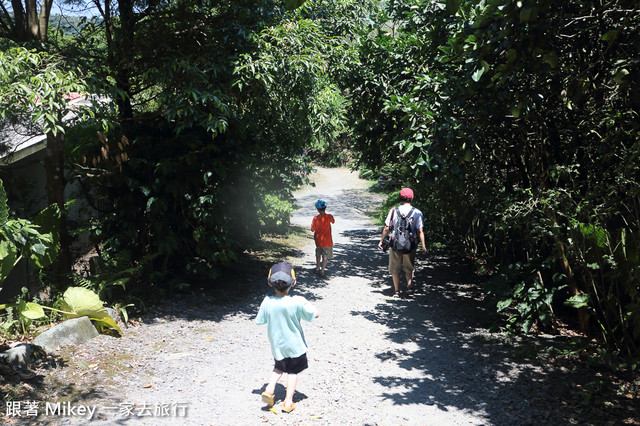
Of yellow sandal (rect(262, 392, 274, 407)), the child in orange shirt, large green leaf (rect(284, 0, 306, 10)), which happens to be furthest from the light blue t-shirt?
the child in orange shirt

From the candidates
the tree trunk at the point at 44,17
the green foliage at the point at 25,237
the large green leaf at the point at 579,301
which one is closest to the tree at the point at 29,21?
the tree trunk at the point at 44,17

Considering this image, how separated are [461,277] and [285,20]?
5.97 m

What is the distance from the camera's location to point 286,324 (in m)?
4.61

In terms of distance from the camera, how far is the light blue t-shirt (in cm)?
461

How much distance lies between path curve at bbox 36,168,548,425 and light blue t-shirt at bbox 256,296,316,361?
537 mm

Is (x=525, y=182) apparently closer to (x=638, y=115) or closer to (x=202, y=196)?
(x=638, y=115)

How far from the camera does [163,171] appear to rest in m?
7.33

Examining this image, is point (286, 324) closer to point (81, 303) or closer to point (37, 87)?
point (81, 303)

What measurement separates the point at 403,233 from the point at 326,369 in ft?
11.0

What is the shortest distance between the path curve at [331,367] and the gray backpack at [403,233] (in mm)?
943

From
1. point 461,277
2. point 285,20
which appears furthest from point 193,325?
point 461,277

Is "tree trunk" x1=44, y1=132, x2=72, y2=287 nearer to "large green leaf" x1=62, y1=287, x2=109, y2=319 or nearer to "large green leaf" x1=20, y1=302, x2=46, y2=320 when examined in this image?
"large green leaf" x1=62, y1=287, x2=109, y2=319

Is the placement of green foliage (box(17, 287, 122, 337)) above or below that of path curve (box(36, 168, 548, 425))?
above

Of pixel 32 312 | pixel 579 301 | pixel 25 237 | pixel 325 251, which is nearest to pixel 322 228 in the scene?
pixel 325 251
